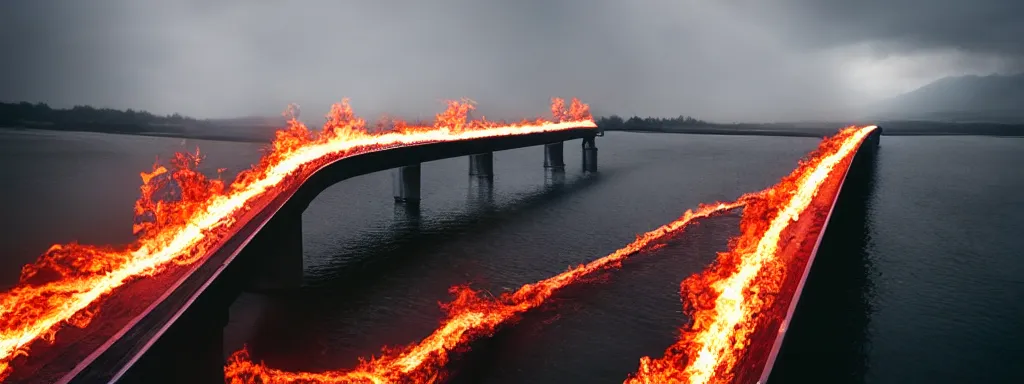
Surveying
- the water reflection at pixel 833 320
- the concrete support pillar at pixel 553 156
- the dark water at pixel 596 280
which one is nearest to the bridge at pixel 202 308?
the dark water at pixel 596 280

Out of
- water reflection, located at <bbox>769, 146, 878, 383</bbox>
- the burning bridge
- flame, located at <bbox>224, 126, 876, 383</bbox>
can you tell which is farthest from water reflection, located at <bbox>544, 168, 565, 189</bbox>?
water reflection, located at <bbox>769, 146, 878, 383</bbox>

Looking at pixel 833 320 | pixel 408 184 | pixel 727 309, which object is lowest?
Result: pixel 833 320

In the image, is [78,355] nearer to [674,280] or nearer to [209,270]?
[209,270]

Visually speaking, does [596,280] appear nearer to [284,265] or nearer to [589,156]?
[284,265]

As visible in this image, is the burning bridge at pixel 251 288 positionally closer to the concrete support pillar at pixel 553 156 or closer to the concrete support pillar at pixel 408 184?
the concrete support pillar at pixel 408 184

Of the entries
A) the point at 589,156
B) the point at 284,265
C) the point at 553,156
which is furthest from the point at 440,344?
the point at 589,156

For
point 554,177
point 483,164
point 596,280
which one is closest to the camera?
point 596,280

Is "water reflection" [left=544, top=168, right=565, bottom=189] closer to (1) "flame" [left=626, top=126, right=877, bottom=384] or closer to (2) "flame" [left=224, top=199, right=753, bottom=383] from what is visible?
(2) "flame" [left=224, top=199, right=753, bottom=383]
